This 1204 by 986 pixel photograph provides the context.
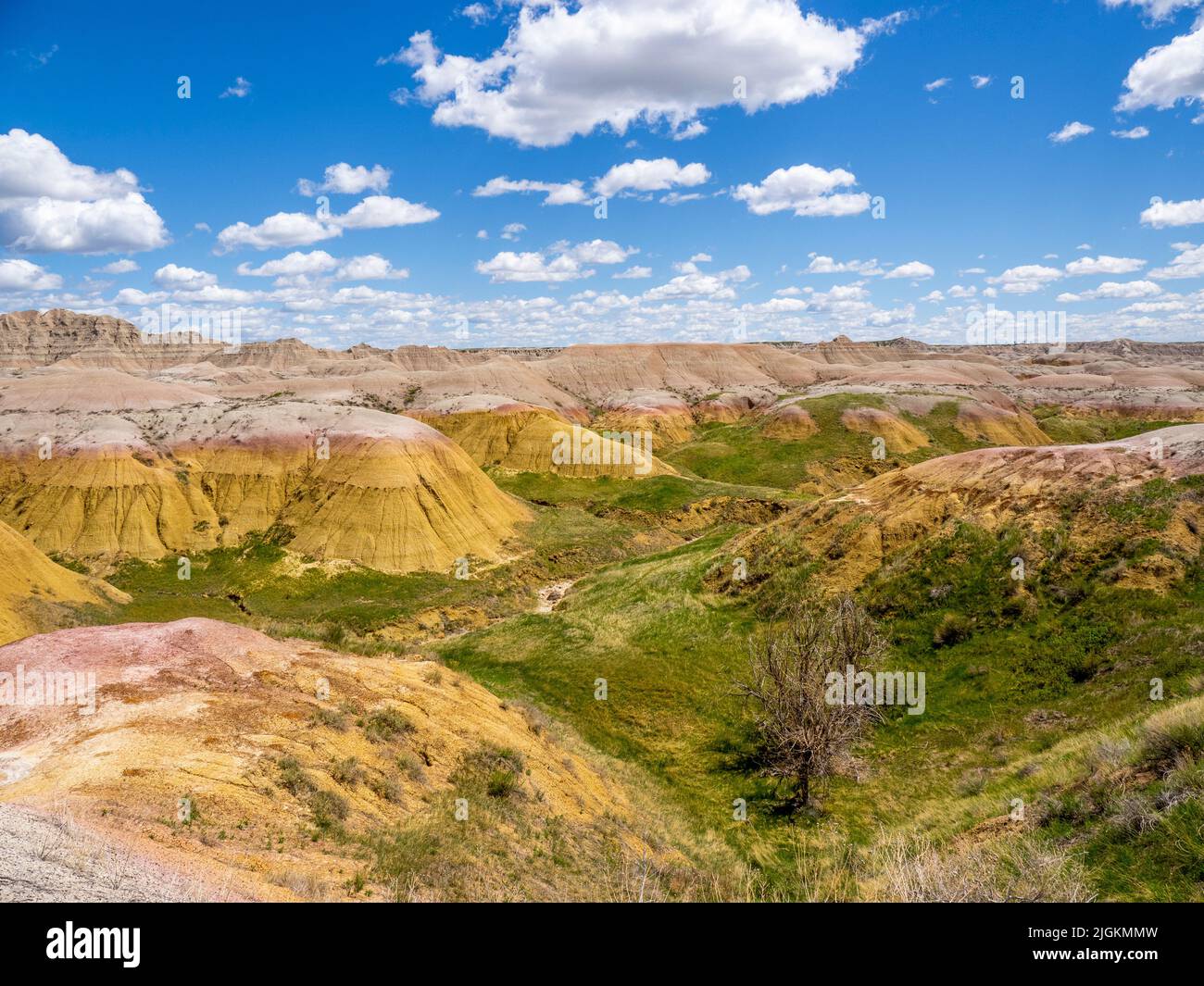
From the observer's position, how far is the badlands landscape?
9359 mm

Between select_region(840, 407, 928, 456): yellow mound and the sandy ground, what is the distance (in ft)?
288

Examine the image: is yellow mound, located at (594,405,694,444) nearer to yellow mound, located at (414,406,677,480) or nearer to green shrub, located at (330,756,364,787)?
yellow mound, located at (414,406,677,480)

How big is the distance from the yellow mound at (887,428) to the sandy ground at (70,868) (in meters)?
87.7

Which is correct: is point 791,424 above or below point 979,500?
above

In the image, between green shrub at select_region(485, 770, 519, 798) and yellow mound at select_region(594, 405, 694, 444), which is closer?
green shrub at select_region(485, 770, 519, 798)

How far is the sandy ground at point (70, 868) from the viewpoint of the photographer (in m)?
6.18

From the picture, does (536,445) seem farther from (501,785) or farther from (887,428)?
(501,785)

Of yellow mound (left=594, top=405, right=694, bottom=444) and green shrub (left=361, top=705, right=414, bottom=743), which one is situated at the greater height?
yellow mound (left=594, top=405, right=694, bottom=444)

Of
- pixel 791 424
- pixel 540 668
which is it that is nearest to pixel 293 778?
pixel 540 668

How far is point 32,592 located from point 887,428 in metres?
88.6

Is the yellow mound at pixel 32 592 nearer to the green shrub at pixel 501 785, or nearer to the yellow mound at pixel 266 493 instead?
the yellow mound at pixel 266 493

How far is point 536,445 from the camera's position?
7688cm

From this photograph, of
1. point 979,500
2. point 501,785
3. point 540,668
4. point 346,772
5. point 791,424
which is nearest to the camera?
point 346,772

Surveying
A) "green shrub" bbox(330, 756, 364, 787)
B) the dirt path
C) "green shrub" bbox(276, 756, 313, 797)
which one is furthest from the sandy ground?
the dirt path
